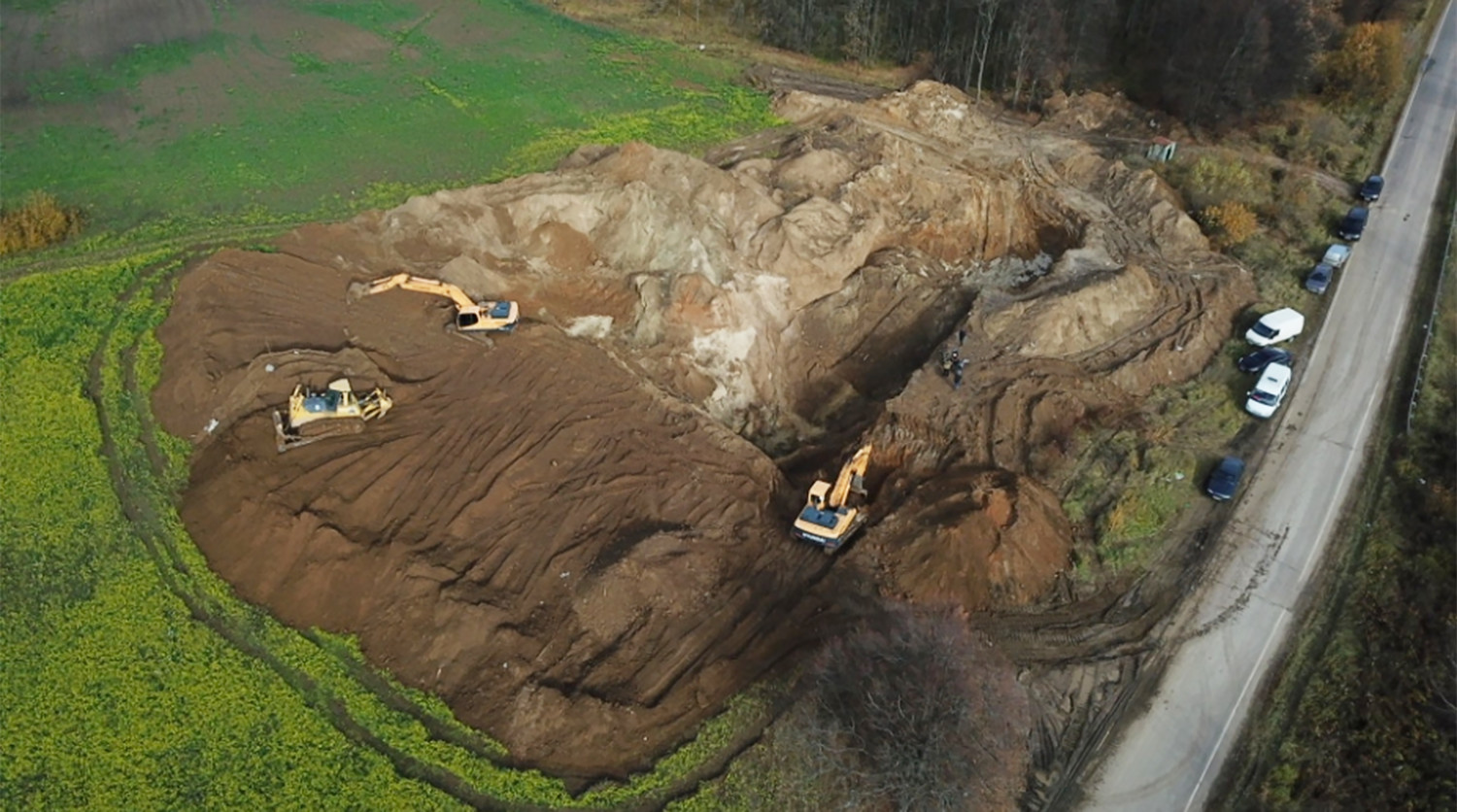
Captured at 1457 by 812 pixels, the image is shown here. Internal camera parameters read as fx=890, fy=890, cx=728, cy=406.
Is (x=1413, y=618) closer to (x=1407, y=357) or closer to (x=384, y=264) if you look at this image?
(x=1407, y=357)

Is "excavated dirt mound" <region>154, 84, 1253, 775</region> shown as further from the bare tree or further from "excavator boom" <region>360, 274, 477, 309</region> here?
the bare tree

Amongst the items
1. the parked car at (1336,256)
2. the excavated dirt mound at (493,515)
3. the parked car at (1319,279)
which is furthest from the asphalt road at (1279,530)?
the excavated dirt mound at (493,515)

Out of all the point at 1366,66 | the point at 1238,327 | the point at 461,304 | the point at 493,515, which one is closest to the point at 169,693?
the point at 493,515

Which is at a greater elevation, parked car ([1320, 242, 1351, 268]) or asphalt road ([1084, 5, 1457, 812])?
parked car ([1320, 242, 1351, 268])

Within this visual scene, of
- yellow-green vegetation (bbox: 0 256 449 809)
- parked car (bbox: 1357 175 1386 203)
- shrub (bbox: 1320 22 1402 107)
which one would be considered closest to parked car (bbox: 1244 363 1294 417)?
parked car (bbox: 1357 175 1386 203)

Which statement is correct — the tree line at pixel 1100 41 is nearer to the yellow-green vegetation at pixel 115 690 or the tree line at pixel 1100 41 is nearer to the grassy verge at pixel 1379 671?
the grassy verge at pixel 1379 671
